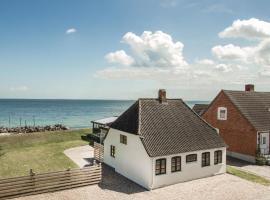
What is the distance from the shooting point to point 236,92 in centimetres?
3528

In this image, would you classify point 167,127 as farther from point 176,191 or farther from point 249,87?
point 249,87

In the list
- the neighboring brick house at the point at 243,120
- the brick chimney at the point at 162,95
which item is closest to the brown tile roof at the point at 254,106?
the neighboring brick house at the point at 243,120

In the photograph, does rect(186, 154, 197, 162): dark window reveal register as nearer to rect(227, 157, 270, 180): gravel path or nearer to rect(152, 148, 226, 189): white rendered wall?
rect(152, 148, 226, 189): white rendered wall

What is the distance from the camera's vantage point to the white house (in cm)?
2214

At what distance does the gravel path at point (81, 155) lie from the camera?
29059 millimetres

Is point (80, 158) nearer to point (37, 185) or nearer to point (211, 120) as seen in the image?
point (37, 185)

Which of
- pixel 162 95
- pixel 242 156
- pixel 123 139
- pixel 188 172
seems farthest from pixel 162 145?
pixel 242 156

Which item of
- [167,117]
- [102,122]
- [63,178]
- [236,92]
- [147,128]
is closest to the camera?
[63,178]

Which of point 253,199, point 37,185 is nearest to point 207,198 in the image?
point 253,199

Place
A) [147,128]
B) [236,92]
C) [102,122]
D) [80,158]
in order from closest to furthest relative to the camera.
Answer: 1. [147,128]
2. [80,158]
3. [236,92]
4. [102,122]

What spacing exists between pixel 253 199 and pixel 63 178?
44.8ft

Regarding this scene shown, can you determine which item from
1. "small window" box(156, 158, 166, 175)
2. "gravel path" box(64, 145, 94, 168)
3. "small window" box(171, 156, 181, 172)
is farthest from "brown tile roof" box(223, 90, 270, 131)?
"gravel path" box(64, 145, 94, 168)

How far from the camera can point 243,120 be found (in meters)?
32.0

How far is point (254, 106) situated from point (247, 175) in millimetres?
11327
